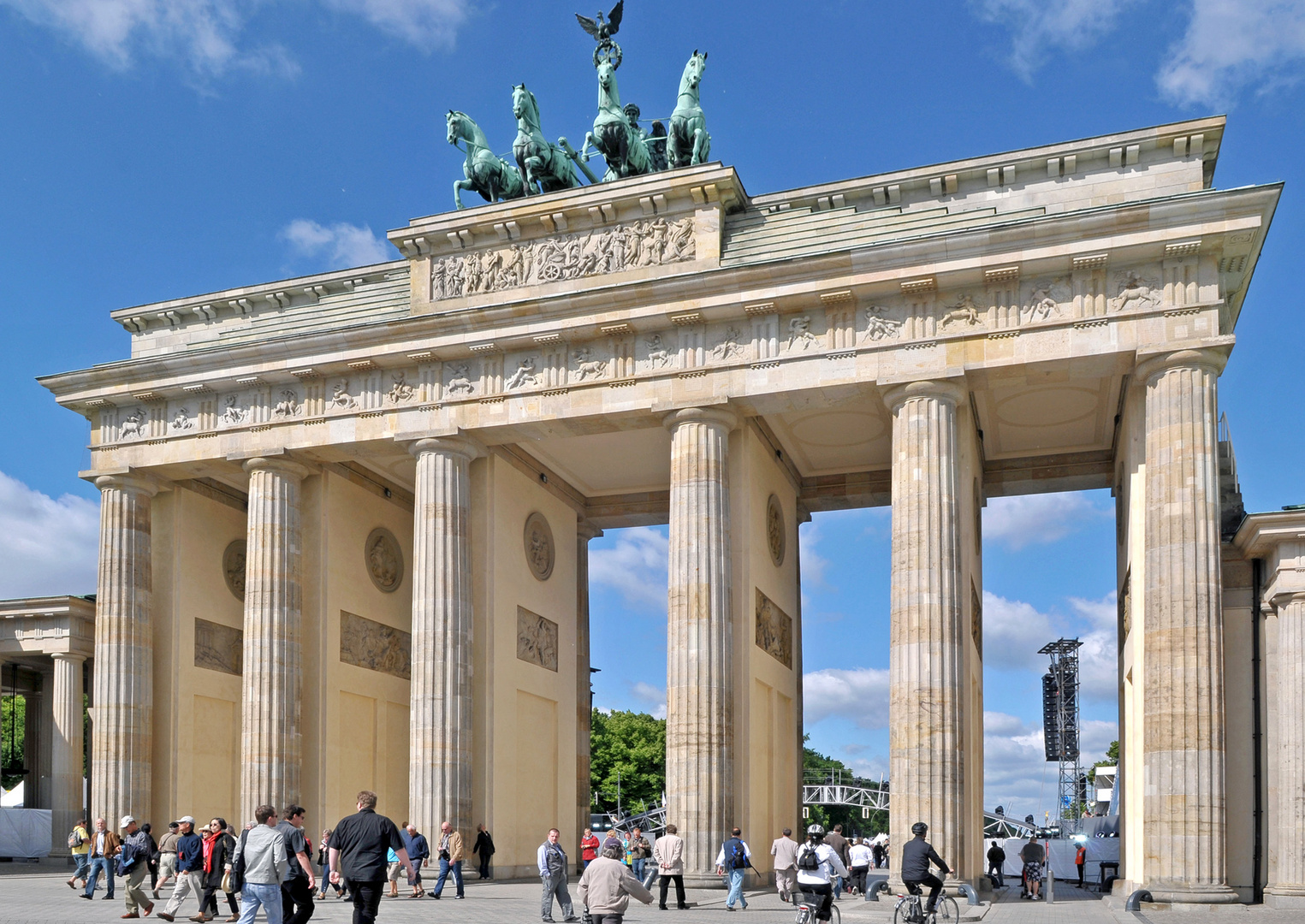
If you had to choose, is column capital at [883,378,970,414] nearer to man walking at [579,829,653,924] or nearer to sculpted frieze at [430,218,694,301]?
sculpted frieze at [430,218,694,301]

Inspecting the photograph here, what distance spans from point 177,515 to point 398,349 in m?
8.17

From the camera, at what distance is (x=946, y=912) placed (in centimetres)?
1755

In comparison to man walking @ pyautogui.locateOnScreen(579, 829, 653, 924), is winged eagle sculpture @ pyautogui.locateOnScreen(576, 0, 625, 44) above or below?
above

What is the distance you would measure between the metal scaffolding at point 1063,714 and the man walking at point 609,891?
176 ft

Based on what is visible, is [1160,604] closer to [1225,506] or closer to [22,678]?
[1225,506]

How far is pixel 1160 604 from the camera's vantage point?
914 inches

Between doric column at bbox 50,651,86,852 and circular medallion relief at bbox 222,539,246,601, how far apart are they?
7.05 metres

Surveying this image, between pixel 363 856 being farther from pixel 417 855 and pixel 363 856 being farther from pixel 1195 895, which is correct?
pixel 1195 895

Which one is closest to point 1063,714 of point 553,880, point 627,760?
point 627,760

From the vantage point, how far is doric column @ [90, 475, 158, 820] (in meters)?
30.8

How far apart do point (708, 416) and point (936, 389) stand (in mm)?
4613

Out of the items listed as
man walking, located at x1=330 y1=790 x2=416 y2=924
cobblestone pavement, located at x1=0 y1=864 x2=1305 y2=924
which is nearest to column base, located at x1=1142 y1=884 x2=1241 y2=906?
cobblestone pavement, located at x1=0 y1=864 x2=1305 y2=924

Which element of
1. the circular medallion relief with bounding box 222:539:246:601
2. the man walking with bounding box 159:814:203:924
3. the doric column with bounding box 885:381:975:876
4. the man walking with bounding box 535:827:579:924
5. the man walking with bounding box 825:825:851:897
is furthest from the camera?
the circular medallion relief with bounding box 222:539:246:601

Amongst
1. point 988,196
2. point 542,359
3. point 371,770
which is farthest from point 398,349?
point 988,196
